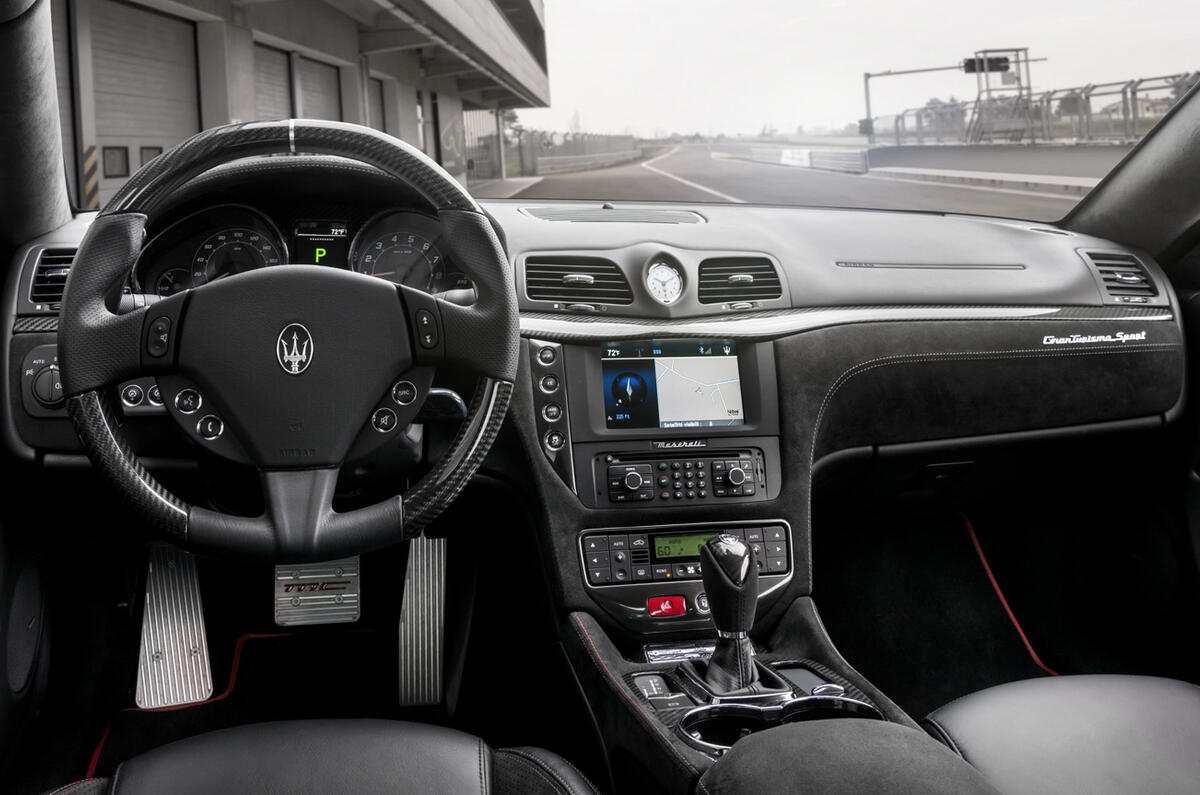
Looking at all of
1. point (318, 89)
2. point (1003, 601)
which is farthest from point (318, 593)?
point (318, 89)

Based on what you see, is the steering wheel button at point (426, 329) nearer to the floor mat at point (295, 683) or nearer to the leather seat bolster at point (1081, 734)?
the leather seat bolster at point (1081, 734)

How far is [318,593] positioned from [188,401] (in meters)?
1.02

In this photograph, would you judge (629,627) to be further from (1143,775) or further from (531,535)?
(1143,775)

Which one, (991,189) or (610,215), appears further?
(991,189)

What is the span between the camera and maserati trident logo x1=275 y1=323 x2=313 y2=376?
4.75 ft

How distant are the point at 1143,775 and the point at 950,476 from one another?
4.10ft

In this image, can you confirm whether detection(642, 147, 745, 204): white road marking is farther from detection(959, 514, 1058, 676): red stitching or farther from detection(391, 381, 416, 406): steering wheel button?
detection(391, 381, 416, 406): steering wheel button

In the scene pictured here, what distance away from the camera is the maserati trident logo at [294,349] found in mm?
1447

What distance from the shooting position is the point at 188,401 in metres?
1.49

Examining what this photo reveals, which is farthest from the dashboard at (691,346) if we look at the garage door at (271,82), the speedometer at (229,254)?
the garage door at (271,82)

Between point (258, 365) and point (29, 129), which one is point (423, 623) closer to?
point (258, 365)

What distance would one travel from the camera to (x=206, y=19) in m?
10.2

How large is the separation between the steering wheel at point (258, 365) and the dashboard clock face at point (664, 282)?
2.64 ft

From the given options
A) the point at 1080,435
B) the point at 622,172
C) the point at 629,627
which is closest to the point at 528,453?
the point at 629,627
